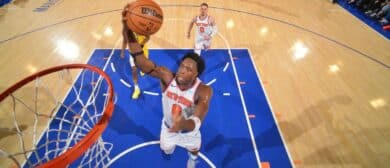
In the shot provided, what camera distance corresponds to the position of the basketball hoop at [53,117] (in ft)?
13.1

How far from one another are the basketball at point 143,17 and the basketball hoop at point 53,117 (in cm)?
100

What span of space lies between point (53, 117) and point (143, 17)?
2.67 metres

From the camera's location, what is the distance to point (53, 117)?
15.3 feet

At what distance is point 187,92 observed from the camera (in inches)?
115

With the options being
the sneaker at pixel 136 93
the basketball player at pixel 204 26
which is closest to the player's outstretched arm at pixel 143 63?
the sneaker at pixel 136 93

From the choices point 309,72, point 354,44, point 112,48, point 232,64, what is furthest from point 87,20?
point 354,44

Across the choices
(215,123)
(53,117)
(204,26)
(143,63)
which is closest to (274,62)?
(204,26)

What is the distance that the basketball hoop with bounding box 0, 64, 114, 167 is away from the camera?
3984 mm

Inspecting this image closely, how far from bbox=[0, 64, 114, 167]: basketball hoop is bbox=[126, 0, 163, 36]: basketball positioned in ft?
3.28

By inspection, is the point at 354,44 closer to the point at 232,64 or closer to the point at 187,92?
the point at 232,64

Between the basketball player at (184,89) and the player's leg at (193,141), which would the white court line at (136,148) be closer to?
the player's leg at (193,141)

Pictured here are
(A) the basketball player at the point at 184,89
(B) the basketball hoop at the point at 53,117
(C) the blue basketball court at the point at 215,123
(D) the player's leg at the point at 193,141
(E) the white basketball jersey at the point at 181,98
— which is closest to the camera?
(A) the basketball player at the point at 184,89

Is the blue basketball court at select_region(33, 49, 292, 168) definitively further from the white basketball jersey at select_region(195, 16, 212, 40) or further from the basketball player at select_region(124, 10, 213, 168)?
the basketball player at select_region(124, 10, 213, 168)

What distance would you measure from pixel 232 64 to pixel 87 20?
540 centimetres
